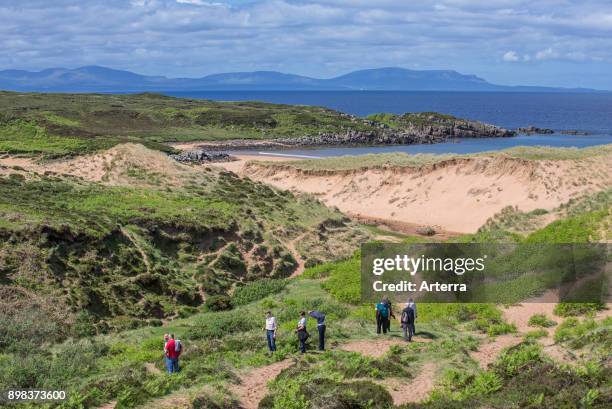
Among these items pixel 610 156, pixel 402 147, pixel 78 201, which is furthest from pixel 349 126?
pixel 78 201

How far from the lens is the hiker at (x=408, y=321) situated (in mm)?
18109

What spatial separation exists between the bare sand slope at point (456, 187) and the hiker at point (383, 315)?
28287 mm

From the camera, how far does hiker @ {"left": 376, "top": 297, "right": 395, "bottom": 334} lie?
18.9m

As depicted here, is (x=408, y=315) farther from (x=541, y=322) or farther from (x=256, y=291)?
(x=256, y=291)

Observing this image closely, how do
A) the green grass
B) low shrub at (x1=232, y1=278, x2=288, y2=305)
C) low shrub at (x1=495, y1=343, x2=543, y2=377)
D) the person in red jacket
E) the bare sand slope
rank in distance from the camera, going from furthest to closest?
the green grass, the bare sand slope, low shrub at (x1=232, y1=278, x2=288, y2=305), the person in red jacket, low shrub at (x1=495, y1=343, x2=543, y2=377)

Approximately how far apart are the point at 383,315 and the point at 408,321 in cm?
96

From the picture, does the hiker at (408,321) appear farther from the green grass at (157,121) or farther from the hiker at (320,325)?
the green grass at (157,121)

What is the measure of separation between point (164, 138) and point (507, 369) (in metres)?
96.7

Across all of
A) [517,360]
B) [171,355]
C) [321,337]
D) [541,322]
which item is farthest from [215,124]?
[517,360]

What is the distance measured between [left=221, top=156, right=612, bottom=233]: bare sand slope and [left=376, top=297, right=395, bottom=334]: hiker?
1114 inches

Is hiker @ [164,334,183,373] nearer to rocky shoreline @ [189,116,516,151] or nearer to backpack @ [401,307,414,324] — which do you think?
backpack @ [401,307,414,324]

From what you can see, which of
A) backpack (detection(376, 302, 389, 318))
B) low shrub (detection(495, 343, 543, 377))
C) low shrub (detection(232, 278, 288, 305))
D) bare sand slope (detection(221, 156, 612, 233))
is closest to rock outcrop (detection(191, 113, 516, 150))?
bare sand slope (detection(221, 156, 612, 233))

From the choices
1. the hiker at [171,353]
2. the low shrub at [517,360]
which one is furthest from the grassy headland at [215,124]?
the low shrub at [517,360]

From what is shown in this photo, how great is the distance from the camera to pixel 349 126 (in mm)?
125875
